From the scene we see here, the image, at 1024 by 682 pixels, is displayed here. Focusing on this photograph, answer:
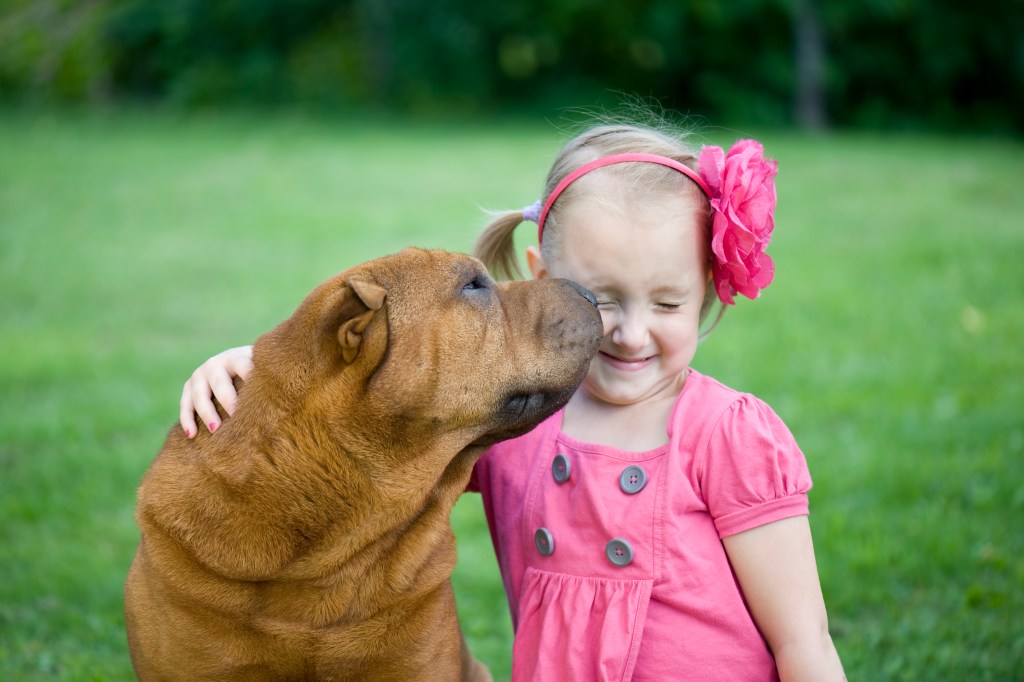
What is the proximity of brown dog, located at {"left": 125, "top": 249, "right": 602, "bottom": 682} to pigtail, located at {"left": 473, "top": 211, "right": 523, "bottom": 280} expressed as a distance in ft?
2.10

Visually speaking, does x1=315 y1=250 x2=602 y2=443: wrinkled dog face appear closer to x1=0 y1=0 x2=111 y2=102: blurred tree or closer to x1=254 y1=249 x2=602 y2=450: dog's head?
x1=254 y1=249 x2=602 y2=450: dog's head

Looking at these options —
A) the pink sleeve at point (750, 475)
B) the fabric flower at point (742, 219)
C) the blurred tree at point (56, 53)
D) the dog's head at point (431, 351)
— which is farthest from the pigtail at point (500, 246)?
the blurred tree at point (56, 53)

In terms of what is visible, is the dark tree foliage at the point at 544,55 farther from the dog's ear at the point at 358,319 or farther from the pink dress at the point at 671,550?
the dog's ear at the point at 358,319

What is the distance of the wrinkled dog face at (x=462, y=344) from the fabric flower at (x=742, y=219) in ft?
1.43

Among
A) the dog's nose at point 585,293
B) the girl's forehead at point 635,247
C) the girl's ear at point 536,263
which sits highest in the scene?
the girl's forehead at point 635,247

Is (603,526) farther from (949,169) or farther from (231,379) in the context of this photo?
(949,169)

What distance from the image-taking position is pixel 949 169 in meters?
14.0

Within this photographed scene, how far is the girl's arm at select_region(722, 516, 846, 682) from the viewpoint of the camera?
2801 millimetres

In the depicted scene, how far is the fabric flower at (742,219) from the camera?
114 inches

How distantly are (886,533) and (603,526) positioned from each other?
7.14 feet

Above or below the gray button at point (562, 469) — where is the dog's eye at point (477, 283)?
above

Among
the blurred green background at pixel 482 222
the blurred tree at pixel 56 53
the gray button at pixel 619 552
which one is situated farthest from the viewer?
the blurred tree at pixel 56 53

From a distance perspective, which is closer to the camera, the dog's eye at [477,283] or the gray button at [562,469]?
the dog's eye at [477,283]

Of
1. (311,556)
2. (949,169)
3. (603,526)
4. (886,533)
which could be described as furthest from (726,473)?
(949,169)
